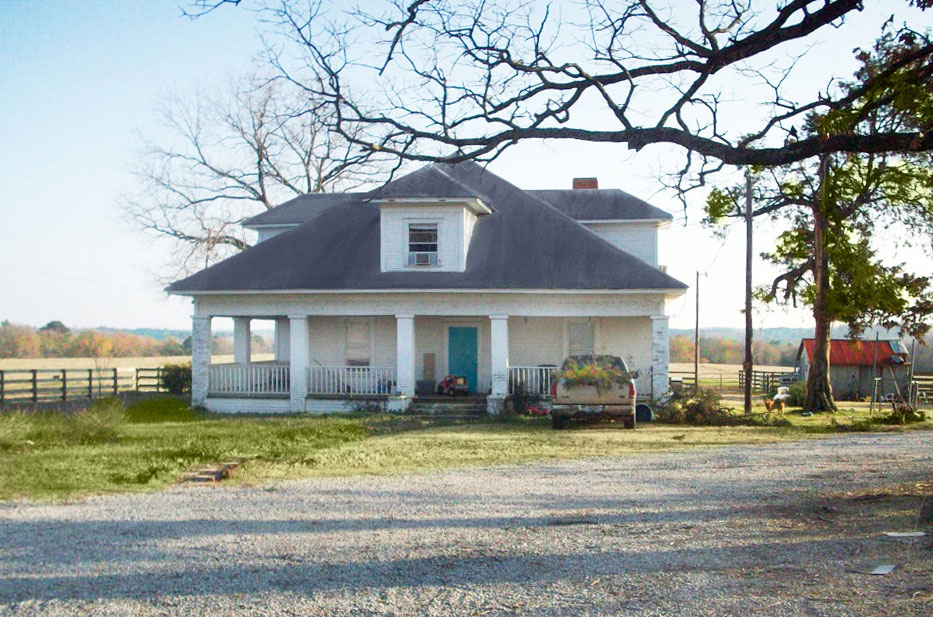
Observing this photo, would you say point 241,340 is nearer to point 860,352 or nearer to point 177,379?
point 177,379

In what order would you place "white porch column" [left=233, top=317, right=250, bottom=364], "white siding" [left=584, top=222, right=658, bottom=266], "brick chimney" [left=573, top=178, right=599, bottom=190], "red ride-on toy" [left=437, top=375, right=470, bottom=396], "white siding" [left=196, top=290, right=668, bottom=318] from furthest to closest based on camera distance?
"brick chimney" [left=573, top=178, right=599, bottom=190] → "white siding" [left=584, top=222, right=658, bottom=266] → "white porch column" [left=233, top=317, right=250, bottom=364] → "red ride-on toy" [left=437, top=375, right=470, bottom=396] → "white siding" [left=196, top=290, right=668, bottom=318]

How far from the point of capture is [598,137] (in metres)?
11.2

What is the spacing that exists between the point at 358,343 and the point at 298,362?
2.60 metres

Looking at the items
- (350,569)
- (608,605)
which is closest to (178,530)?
(350,569)

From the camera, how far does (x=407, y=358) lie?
23938 mm

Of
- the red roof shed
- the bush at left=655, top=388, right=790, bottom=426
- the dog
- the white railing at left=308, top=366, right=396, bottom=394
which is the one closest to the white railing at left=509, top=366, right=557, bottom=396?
the bush at left=655, top=388, right=790, bottom=426

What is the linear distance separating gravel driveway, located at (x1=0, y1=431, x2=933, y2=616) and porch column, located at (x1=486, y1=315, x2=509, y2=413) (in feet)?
36.5

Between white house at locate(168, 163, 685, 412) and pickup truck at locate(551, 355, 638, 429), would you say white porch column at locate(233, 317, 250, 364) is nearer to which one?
white house at locate(168, 163, 685, 412)

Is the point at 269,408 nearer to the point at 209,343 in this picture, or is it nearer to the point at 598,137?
the point at 209,343

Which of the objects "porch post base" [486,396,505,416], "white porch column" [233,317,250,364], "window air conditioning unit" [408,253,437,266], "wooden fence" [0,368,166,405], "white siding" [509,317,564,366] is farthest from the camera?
"wooden fence" [0,368,166,405]

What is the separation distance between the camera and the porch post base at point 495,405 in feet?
75.9

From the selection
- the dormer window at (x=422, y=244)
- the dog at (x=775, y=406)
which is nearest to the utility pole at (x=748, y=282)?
the dog at (x=775, y=406)

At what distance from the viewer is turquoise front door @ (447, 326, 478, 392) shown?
85.8 feet

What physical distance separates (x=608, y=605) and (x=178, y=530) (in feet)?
15.1
